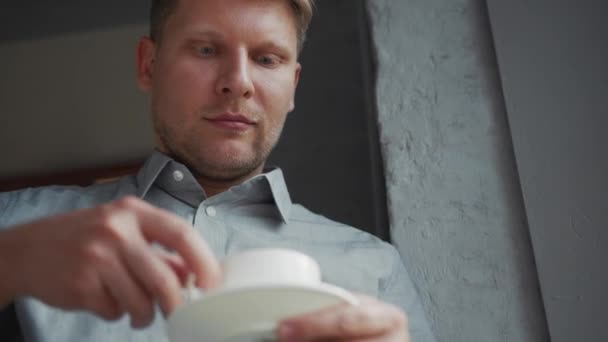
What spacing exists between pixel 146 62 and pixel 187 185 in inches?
13.4

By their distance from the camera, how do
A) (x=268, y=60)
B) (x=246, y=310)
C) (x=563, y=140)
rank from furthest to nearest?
(x=268, y=60) < (x=563, y=140) < (x=246, y=310)

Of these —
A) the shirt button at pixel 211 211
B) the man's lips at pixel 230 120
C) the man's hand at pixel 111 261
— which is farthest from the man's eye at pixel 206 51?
the man's hand at pixel 111 261

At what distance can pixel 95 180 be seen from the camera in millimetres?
2467

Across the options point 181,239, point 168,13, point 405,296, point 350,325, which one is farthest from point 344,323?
point 168,13

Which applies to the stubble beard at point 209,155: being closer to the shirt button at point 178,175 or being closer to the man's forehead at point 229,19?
the shirt button at point 178,175

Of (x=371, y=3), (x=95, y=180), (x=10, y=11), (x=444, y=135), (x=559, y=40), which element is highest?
(x=10, y=11)

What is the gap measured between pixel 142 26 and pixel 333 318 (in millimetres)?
2274

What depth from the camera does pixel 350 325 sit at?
0.43 metres

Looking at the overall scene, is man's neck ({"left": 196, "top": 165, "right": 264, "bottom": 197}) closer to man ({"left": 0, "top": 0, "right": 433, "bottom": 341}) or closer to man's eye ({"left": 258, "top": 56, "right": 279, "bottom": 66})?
man ({"left": 0, "top": 0, "right": 433, "bottom": 341})

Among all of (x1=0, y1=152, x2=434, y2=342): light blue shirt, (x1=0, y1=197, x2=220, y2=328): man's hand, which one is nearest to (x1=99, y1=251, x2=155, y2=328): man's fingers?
(x1=0, y1=197, x2=220, y2=328): man's hand

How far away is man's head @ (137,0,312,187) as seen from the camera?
0.98m

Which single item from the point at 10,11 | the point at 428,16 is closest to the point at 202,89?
the point at 428,16

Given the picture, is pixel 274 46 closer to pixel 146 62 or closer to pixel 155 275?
pixel 146 62

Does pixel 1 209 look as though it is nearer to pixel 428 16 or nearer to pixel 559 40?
pixel 428 16
